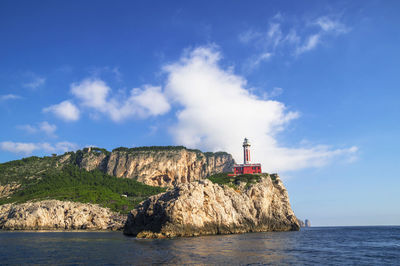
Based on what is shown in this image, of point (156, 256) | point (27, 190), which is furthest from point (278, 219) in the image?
point (27, 190)

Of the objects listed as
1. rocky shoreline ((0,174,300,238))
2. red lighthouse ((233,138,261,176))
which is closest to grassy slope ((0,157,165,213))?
rocky shoreline ((0,174,300,238))

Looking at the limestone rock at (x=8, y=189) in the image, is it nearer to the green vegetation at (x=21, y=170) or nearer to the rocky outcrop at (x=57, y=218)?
the green vegetation at (x=21, y=170)

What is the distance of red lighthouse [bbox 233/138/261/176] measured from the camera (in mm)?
128625

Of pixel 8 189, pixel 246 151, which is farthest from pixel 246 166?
pixel 8 189

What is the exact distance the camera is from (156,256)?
1315 inches

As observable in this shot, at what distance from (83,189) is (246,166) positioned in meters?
88.8

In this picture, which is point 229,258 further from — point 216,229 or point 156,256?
point 216,229

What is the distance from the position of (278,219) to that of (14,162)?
188m

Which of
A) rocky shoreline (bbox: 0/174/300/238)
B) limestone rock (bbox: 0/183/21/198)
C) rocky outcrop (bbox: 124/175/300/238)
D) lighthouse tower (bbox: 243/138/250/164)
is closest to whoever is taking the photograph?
rocky outcrop (bbox: 124/175/300/238)

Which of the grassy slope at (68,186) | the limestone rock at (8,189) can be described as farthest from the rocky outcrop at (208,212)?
the limestone rock at (8,189)

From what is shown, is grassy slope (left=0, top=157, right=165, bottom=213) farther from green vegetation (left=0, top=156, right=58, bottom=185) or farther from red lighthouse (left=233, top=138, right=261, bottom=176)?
red lighthouse (left=233, top=138, right=261, bottom=176)

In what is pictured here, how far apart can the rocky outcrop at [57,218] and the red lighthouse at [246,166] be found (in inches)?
2252

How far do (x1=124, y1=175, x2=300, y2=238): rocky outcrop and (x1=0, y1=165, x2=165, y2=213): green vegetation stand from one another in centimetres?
5752

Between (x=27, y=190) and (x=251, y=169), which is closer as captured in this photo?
(x=251, y=169)
